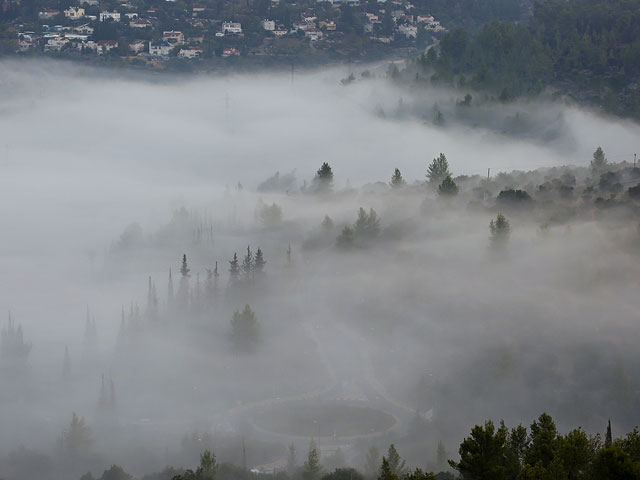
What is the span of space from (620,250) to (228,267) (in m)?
47.6

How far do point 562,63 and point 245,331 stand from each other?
109004 mm

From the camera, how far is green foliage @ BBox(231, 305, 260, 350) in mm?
98875

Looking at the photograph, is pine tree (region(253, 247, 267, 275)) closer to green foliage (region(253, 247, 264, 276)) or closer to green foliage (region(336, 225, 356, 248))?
green foliage (region(253, 247, 264, 276))

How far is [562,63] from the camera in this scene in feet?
621

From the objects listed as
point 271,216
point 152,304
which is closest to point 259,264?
point 152,304

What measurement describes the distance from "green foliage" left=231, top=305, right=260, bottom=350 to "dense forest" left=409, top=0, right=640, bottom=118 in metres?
89.7

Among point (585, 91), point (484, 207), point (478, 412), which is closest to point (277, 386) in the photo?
point (478, 412)

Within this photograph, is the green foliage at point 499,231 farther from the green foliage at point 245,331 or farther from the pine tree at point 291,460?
the pine tree at point 291,460

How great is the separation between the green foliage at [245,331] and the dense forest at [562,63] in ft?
294

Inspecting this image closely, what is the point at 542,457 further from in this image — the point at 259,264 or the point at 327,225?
the point at 327,225

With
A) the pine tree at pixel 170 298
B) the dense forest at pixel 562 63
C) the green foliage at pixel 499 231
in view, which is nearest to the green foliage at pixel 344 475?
the green foliage at pixel 499 231

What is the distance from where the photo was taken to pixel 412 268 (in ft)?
350

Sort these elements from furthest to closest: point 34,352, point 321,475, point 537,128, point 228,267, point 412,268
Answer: point 537,128
point 228,267
point 34,352
point 412,268
point 321,475

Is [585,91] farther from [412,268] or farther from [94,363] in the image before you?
[94,363]
